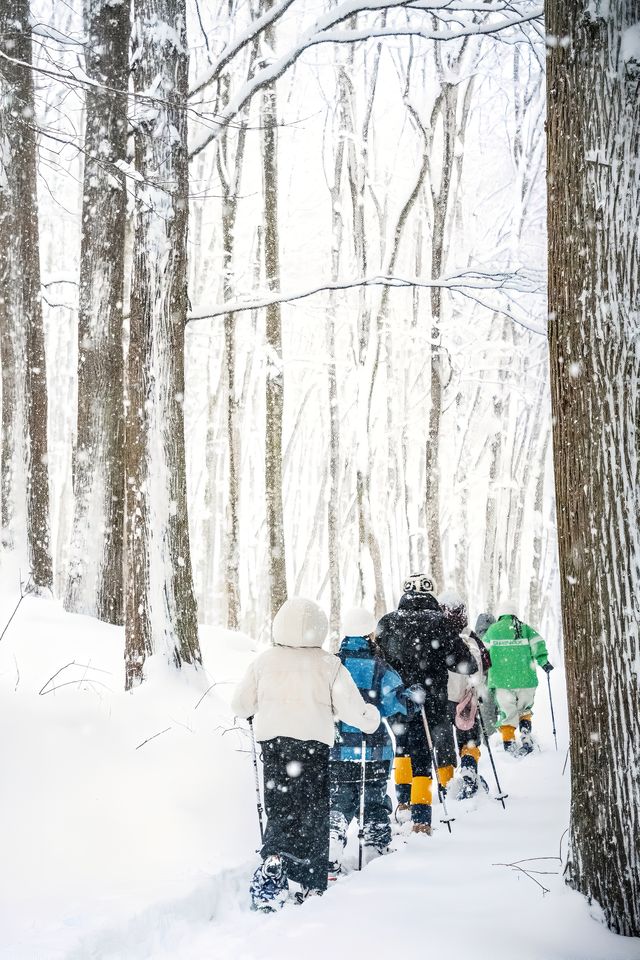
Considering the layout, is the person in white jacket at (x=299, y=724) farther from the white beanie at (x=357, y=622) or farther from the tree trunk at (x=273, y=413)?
the tree trunk at (x=273, y=413)

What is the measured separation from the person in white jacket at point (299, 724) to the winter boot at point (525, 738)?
17.1 ft

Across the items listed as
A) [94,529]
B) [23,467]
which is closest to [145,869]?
[94,529]

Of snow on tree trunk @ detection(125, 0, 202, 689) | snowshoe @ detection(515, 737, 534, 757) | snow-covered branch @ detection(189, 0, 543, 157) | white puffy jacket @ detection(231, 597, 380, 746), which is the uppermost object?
snow-covered branch @ detection(189, 0, 543, 157)

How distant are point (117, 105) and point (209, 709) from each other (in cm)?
686

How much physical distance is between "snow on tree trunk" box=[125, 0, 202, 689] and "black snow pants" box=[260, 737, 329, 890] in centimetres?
226

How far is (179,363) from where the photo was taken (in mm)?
7258

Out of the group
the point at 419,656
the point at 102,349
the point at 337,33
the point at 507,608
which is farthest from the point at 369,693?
the point at 337,33

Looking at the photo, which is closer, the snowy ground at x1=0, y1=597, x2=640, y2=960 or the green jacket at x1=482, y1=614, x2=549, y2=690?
the snowy ground at x1=0, y1=597, x2=640, y2=960

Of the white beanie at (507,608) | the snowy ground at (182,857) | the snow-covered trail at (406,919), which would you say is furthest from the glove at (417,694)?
the white beanie at (507,608)

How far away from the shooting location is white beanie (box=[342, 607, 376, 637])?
629 cm

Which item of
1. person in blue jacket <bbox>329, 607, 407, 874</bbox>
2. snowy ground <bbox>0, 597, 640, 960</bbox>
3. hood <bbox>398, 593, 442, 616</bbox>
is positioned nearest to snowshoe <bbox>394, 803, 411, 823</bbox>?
snowy ground <bbox>0, 597, 640, 960</bbox>

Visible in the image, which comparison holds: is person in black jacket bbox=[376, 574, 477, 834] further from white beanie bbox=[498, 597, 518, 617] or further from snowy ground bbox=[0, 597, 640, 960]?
white beanie bbox=[498, 597, 518, 617]

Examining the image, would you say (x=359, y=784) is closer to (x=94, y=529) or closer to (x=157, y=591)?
(x=157, y=591)

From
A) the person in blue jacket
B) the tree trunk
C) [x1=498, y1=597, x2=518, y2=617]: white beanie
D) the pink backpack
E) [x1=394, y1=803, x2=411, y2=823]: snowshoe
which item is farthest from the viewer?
the tree trunk
